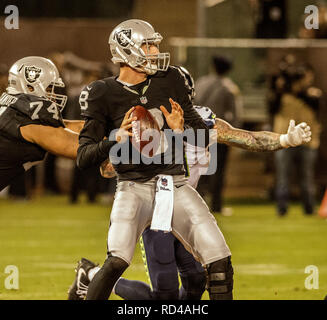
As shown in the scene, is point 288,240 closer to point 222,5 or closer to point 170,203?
point 170,203

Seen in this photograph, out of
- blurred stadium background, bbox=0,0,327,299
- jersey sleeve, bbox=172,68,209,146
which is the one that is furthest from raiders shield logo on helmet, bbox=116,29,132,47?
blurred stadium background, bbox=0,0,327,299

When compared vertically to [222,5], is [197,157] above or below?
below

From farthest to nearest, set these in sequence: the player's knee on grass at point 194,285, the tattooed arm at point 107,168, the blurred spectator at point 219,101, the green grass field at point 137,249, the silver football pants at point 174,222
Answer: the blurred spectator at point 219,101, the green grass field at point 137,249, the player's knee on grass at point 194,285, the tattooed arm at point 107,168, the silver football pants at point 174,222

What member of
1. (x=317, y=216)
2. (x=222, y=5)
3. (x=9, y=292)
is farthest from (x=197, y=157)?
(x=222, y=5)

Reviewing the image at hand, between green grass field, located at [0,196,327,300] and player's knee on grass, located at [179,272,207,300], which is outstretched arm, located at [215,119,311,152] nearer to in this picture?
player's knee on grass, located at [179,272,207,300]

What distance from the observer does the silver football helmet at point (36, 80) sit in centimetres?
625

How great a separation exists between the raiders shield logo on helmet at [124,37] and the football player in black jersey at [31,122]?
0.61 meters

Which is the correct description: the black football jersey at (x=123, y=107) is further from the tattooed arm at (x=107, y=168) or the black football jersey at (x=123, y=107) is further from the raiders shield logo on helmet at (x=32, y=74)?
the raiders shield logo on helmet at (x=32, y=74)

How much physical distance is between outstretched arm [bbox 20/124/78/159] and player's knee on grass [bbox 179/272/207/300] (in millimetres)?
1091

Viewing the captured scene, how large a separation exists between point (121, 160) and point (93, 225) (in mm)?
6049

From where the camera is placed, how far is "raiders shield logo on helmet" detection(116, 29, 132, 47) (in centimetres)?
573

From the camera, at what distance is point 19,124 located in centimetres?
601

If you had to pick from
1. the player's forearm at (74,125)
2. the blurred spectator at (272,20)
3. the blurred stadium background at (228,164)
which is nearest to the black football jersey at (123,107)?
the player's forearm at (74,125)

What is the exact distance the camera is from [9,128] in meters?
6.04
